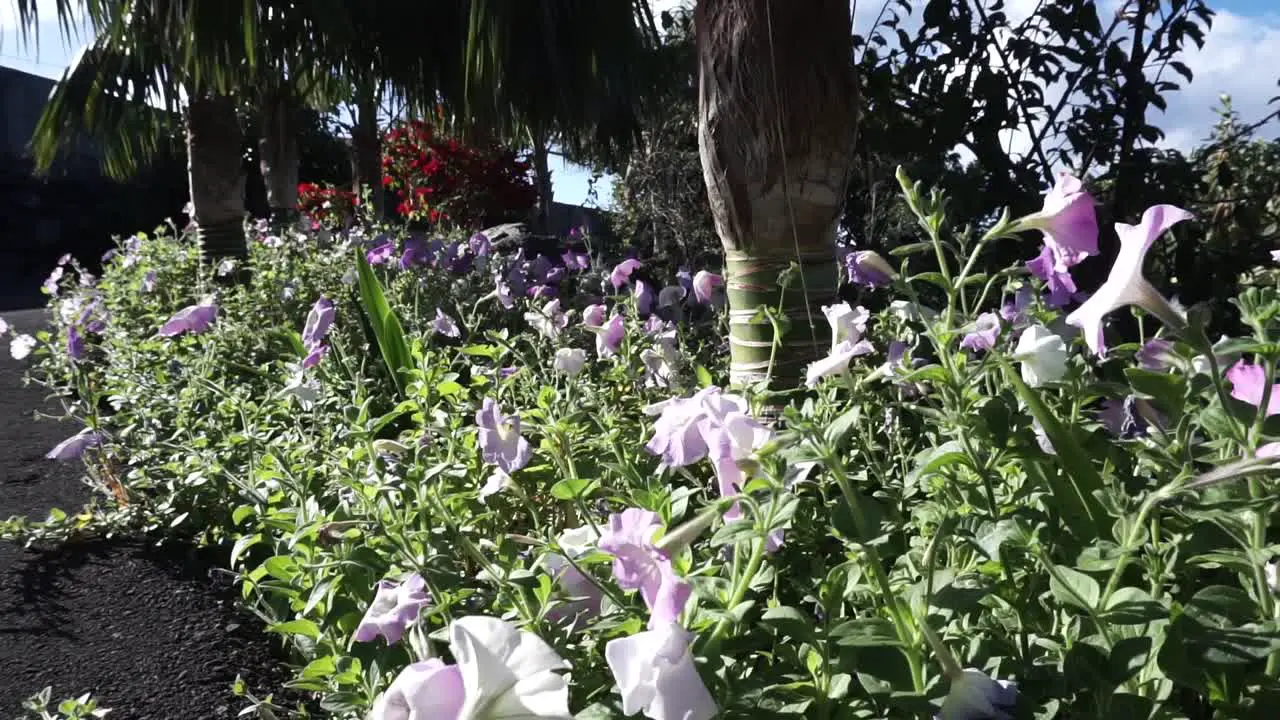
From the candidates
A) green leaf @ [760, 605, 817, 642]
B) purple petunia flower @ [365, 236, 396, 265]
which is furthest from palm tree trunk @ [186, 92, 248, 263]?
green leaf @ [760, 605, 817, 642]

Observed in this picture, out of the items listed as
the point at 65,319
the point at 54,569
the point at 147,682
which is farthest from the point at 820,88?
the point at 65,319

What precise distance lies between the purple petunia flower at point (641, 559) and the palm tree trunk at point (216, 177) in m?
4.36

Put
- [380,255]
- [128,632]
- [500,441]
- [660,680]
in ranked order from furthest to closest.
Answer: [380,255]
[128,632]
[500,441]
[660,680]

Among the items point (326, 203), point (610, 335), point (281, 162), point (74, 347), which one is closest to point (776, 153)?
point (610, 335)

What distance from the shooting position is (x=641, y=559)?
0.85 meters

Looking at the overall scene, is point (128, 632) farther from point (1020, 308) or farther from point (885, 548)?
point (1020, 308)

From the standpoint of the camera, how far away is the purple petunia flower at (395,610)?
1015 millimetres

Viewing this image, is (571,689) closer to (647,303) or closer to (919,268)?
(647,303)

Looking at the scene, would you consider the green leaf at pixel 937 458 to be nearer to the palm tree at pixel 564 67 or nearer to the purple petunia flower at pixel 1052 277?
the purple petunia flower at pixel 1052 277

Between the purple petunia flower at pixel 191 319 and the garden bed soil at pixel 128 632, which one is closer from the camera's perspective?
the garden bed soil at pixel 128 632

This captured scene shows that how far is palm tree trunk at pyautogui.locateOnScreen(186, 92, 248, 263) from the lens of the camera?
4719 millimetres

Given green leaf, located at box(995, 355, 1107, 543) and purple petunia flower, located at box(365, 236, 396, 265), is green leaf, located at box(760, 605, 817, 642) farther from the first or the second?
purple petunia flower, located at box(365, 236, 396, 265)

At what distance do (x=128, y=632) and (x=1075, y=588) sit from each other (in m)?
1.59

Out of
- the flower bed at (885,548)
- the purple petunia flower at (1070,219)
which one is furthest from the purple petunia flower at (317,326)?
the purple petunia flower at (1070,219)
